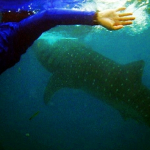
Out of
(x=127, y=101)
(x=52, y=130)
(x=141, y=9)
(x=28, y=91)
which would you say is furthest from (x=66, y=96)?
(x=127, y=101)

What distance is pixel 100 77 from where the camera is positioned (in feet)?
30.8

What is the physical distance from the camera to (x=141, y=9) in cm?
1274

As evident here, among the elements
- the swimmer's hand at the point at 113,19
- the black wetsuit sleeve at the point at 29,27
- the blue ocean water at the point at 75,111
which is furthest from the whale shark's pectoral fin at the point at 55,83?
the swimmer's hand at the point at 113,19

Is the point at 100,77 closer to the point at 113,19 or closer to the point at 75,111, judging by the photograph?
the point at 113,19

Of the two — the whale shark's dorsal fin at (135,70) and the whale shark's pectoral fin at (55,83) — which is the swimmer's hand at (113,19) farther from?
the whale shark's pectoral fin at (55,83)

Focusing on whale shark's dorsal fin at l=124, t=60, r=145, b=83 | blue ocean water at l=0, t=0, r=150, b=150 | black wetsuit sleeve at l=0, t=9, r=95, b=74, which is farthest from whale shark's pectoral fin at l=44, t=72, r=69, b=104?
black wetsuit sleeve at l=0, t=9, r=95, b=74

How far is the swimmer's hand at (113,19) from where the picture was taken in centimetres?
310

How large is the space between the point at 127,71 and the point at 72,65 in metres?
2.72

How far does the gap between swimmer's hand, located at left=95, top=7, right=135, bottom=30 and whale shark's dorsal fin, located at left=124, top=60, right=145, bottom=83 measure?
5309mm

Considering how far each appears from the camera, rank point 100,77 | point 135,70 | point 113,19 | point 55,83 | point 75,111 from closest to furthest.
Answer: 1. point 113,19
2. point 135,70
3. point 100,77
4. point 55,83
5. point 75,111

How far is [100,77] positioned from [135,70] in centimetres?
162

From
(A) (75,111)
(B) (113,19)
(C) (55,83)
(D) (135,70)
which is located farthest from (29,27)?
(A) (75,111)

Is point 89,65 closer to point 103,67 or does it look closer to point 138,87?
point 103,67

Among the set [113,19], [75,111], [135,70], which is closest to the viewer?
[113,19]
